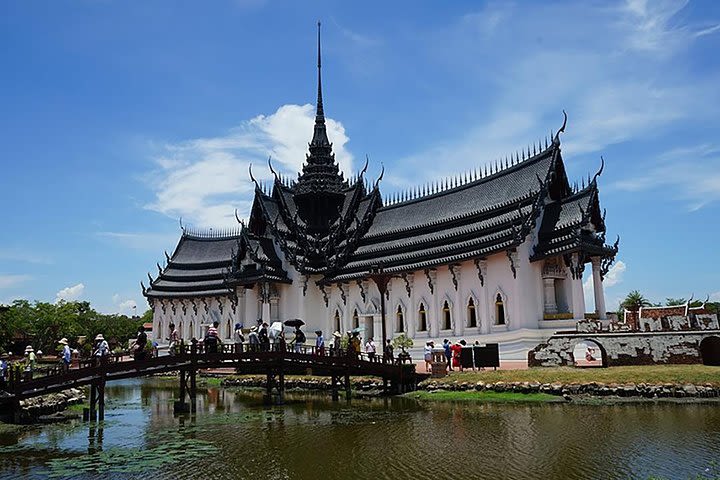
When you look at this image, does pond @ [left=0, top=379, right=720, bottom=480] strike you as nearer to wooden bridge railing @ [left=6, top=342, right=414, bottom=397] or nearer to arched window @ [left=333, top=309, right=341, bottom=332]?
wooden bridge railing @ [left=6, top=342, right=414, bottom=397]

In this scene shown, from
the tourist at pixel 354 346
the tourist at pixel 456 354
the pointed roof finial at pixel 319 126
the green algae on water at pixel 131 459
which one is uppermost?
the pointed roof finial at pixel 319 126

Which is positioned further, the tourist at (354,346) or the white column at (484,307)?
the white column at (484,307)

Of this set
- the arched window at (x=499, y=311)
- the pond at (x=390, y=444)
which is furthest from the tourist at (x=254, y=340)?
the arched window at (x=499, y=311)

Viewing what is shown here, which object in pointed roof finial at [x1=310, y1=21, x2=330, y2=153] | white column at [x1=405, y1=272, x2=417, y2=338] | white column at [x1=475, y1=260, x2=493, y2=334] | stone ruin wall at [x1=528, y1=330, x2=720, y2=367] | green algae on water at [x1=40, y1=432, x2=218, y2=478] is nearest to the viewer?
green algae on water at [x1=40, y1=432, x2=218, y2=478]

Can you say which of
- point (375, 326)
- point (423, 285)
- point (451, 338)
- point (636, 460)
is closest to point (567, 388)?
point (636, 460)

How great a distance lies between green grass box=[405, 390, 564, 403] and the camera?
21.3 m

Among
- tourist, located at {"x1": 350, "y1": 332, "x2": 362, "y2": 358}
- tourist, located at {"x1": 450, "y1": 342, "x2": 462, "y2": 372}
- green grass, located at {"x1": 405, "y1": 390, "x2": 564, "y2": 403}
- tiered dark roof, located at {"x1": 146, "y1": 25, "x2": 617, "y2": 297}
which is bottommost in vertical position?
green grass, located at {"x1": 405, "y1": 390, "x2": 564, "y2": 403}

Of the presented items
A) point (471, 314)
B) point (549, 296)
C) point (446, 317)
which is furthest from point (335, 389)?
point (549, 296)

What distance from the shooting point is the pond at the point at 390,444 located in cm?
1270

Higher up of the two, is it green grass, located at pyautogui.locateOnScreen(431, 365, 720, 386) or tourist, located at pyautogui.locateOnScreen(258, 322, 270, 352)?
tourist, located at pyautogui.locateOnScreen(258, 322, 270, 352)

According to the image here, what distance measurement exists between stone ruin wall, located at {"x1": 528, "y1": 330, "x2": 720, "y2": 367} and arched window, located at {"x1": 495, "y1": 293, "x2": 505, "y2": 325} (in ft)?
18.8

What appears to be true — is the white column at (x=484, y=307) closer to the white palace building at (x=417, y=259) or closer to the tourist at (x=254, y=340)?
the white palace building at (x=417, y=259)

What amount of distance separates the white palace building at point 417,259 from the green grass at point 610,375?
18.7 feet

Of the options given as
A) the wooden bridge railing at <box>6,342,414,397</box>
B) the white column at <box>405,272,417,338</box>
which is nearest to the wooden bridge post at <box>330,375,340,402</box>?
the wooden bridge railing at <box>6,342,414,397</box>
